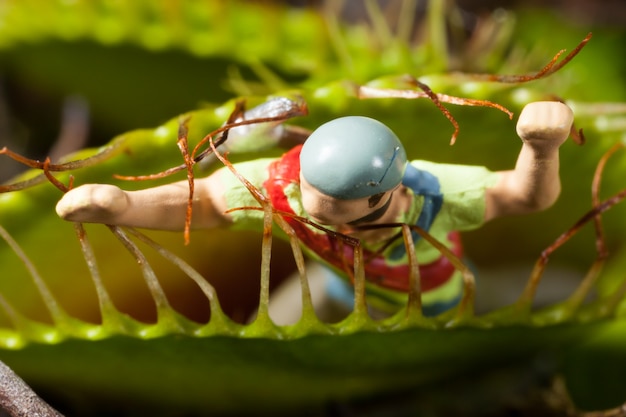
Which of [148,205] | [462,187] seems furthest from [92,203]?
[462,187]

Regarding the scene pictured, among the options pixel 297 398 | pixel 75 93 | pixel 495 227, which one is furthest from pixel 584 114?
pixel 75 93

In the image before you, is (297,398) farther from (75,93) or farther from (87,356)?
(75,93)

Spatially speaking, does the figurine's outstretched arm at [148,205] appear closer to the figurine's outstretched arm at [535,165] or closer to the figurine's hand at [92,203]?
the figurine's hand at [92,203]

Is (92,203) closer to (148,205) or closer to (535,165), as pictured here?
(148,205)

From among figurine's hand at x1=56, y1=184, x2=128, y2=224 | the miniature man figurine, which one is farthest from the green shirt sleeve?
figurine's hand at x1=56, y1=184, x2=128, y2=224

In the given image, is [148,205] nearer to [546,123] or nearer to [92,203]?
[92,203]

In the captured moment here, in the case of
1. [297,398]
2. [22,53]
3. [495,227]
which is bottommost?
[297,398]
